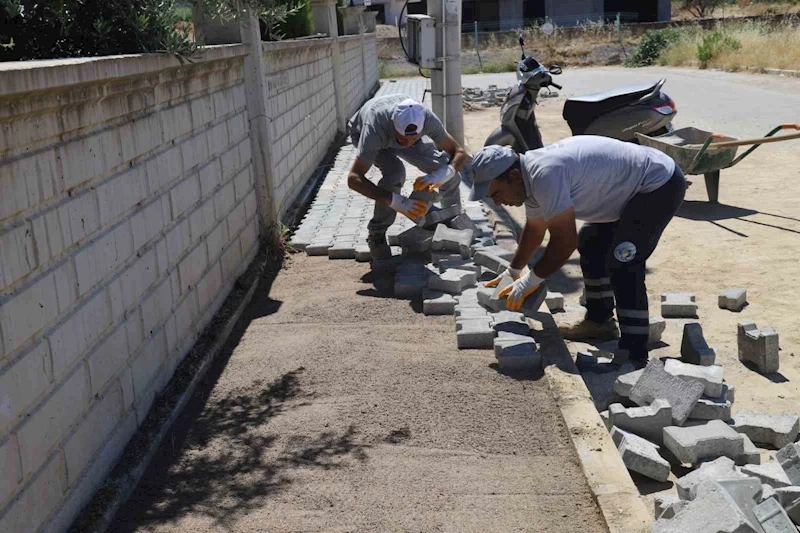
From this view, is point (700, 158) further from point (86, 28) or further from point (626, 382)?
point (86, 28)

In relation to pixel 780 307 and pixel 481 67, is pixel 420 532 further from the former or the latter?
pixel 481 67

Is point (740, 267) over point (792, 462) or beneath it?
beneath

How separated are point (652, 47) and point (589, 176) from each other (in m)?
30.6

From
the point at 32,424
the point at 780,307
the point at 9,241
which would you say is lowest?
the point at 780,307

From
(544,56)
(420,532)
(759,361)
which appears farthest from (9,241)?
(544,56)

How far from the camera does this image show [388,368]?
496cm

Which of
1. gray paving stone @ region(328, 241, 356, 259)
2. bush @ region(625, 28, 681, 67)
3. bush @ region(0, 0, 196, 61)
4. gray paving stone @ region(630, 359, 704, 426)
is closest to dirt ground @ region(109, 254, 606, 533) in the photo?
gray paving stone @ region(630, 359, 704, 426)

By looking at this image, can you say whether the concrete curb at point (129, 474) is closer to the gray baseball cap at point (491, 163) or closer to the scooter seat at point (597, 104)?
the gray baseball cap at point (491, 163)

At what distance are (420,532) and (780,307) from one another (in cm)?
377

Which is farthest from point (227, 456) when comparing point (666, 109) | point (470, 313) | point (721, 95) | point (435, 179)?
point (721, 95)

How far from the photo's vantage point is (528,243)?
17.0 feet

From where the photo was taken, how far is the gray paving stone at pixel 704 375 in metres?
4.43

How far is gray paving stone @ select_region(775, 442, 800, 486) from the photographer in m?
3.57

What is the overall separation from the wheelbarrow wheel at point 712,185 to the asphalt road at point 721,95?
4451mm
